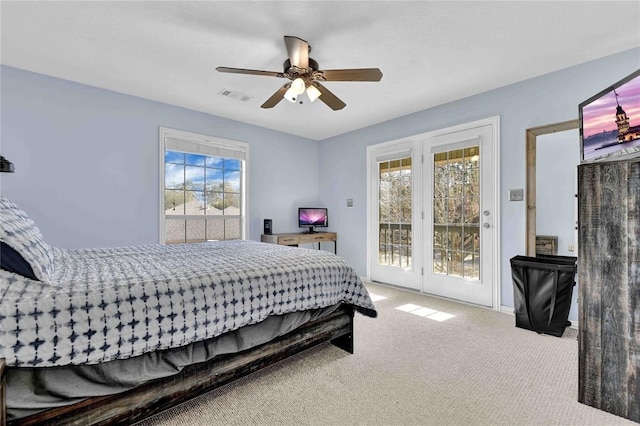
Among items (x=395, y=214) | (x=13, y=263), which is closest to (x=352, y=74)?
(x=13, y=263)

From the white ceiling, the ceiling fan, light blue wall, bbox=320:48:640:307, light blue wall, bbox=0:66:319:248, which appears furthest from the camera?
light blue wall, bbox=0:66:319:248

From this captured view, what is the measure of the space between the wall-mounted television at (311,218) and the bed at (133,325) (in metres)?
2.99

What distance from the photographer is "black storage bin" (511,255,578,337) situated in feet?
8.39

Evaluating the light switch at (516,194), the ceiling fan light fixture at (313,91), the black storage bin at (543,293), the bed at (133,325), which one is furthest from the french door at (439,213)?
the bed at (133,325)

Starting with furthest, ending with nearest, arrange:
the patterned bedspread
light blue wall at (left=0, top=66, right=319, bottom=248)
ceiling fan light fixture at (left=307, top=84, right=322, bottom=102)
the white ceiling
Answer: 1. light blue wall at (left=0, top=66, right=319, bottom=248)
2. ceiling fan light fixture at (left=307, top=84, right=322, bottom=102)
3. the white ceiling
4. the patterned bedspread

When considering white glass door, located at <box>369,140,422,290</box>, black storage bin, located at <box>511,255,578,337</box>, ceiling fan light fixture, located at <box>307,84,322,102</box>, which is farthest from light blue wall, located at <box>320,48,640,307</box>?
ceiling fan light fixture, located at <box>307,84,322,102</box>

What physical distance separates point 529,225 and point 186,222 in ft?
13.7

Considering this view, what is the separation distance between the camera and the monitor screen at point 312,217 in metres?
5.06

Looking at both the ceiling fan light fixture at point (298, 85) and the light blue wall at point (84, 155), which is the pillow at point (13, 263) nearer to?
the ceiling fan light fixture at point (298, 85)

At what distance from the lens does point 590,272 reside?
1.65 m

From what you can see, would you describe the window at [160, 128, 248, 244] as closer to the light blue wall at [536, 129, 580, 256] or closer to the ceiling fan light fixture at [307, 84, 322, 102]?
the ceiling fan light fixture at [307, 84, 322, 102]

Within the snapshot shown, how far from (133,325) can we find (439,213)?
3.50 metres

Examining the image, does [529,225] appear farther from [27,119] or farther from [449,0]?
[27,119]

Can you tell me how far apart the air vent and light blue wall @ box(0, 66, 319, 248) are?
0.82 m
